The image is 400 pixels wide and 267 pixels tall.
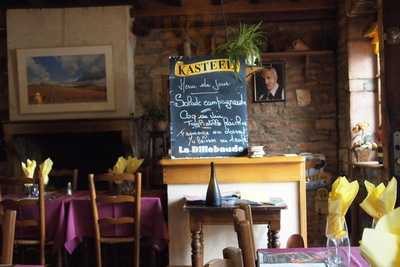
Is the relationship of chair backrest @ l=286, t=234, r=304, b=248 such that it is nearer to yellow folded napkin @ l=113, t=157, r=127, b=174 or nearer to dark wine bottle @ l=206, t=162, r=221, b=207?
dark wine bottle @ l=206, t=162, r=221, b=207

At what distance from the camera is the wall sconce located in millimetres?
2912

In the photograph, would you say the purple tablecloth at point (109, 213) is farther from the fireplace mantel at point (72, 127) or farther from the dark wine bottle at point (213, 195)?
the fireplace mantel at point (72, 127)

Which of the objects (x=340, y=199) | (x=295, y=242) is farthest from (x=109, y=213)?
(x=340, y=199)

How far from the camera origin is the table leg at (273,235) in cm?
317

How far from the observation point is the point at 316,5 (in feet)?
20.1

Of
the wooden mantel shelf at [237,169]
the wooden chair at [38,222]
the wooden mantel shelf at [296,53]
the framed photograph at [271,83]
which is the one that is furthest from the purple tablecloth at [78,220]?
the wooden mantel shelf at [296,53]

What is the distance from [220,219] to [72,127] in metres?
3.40

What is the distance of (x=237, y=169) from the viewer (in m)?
3.61

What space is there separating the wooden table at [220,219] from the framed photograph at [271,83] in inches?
127

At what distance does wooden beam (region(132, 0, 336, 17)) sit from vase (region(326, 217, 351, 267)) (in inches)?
187

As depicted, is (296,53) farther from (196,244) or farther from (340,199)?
(340,199)

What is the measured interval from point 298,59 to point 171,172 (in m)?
3.27


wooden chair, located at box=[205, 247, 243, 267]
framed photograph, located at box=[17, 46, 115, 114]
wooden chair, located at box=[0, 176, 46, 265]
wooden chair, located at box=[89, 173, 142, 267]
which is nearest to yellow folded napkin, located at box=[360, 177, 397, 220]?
wooden chair, located at box=[205, 247, 243, 267]

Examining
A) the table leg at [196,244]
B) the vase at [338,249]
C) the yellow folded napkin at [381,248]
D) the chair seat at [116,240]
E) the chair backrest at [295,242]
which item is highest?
the yellow folded napkin at [381,248]
